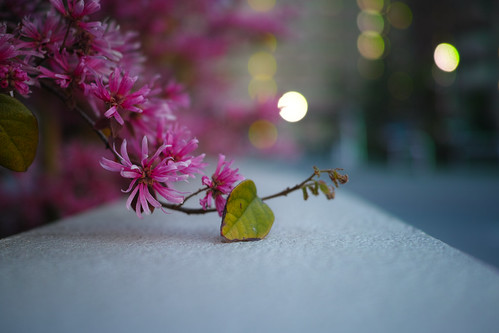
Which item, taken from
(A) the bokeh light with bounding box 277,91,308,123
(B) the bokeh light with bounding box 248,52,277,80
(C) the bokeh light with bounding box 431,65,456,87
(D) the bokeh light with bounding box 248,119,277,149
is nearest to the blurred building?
(C) the bokeh light with bounding box 431,65,456,87

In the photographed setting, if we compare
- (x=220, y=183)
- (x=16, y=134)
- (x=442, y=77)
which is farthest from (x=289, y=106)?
(x=442, y=77)

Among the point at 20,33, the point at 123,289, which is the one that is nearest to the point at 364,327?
the point at 123,289

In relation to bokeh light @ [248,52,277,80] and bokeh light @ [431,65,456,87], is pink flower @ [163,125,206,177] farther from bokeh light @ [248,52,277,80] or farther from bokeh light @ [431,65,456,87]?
bokeh light @ [248,52,277,80]

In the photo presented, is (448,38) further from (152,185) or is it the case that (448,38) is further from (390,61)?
(152,185)

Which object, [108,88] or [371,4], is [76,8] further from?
[371,4]

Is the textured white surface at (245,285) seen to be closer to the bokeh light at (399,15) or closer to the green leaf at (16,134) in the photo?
the green leaf at (16,134)

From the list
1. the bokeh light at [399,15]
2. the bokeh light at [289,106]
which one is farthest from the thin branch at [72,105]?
the bokeh light at [399,15]
